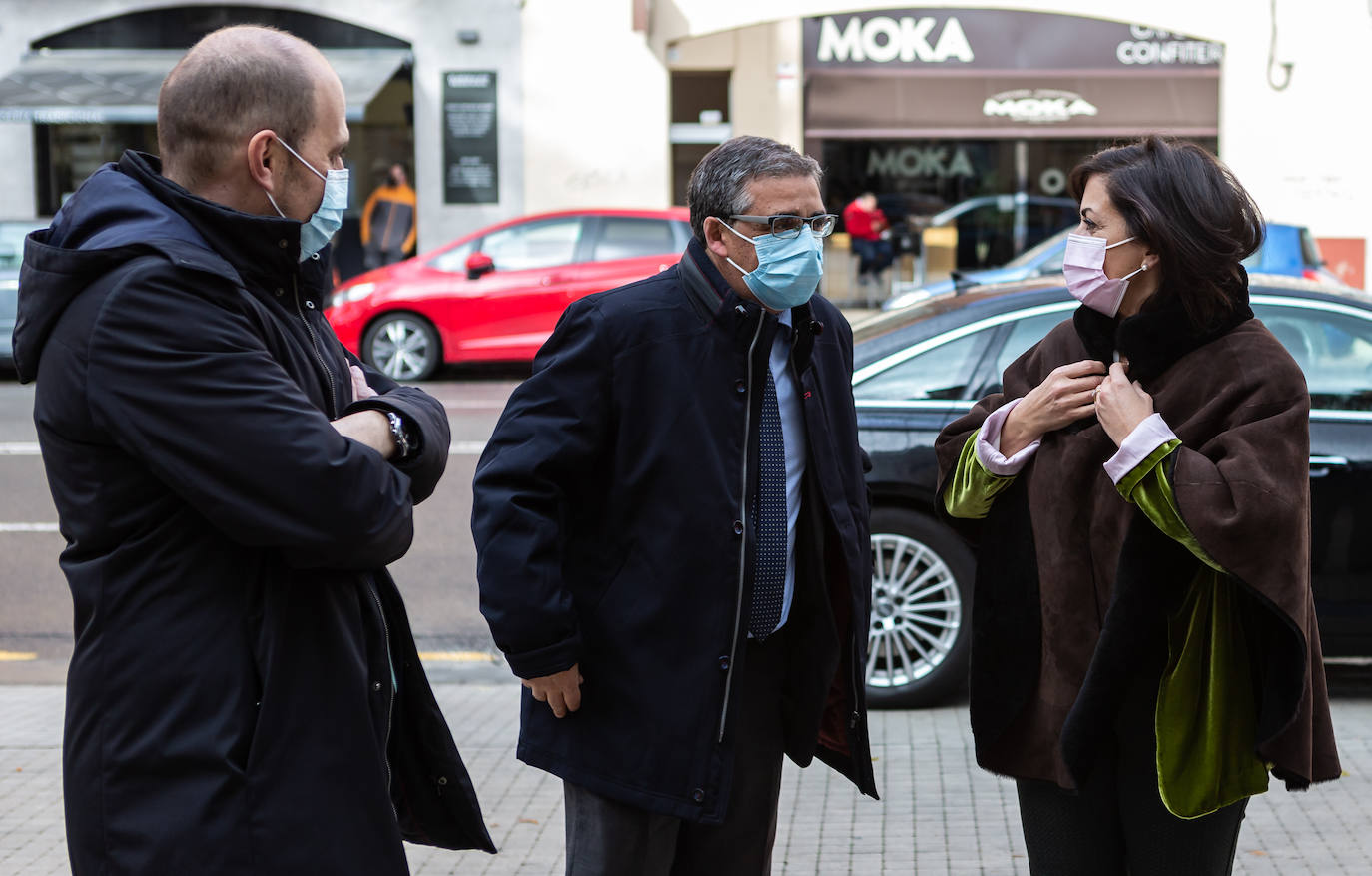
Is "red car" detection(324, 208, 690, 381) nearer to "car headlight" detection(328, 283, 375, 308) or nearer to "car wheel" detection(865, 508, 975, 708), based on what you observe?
"car headlight" detection(328, 283, 375, 308)

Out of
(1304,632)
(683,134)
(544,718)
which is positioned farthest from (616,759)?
(683,134)

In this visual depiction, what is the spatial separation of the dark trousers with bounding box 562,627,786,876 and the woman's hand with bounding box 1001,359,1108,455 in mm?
591

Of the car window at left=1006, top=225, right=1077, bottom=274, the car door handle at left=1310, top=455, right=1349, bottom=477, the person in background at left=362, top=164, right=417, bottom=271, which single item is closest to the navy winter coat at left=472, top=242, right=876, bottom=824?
the car door handle at left=1310, top=455, right=1349, bottom=477

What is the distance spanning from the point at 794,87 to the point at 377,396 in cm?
2056

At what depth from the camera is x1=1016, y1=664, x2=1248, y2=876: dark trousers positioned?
2947mm

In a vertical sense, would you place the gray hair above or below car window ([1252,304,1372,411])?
above

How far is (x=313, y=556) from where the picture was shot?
87.4 inches

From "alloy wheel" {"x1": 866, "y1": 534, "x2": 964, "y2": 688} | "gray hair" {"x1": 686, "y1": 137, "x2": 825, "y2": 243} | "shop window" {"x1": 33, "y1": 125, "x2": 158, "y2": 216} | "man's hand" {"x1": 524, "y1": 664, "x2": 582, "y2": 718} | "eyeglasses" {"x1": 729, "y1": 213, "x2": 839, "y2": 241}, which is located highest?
"shop window" {"x1": 33, "y1": 125, "x2": 158, "y2": 216}

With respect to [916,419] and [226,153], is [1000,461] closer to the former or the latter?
[226,153]

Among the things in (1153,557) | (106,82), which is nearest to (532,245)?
(106,82)

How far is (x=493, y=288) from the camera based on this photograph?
15984 mm

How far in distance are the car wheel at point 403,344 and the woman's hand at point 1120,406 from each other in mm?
13476

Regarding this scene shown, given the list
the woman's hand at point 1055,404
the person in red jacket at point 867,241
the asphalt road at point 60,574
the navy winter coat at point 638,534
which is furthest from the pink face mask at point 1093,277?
the person in red jacket at point 867,241

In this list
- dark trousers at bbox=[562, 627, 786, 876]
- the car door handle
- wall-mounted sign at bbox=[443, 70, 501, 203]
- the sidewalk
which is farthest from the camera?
wall-mounted sign at bbox=[443, 70, 501, 203]
